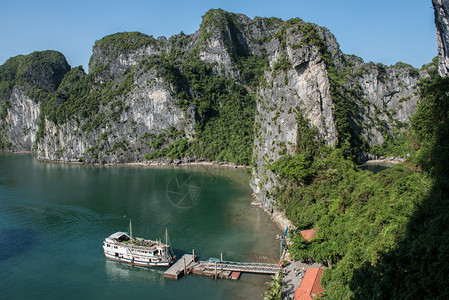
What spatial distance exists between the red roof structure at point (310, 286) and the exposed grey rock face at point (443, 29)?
12.0 metres

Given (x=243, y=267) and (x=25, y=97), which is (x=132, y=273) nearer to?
(x=243, y=267)

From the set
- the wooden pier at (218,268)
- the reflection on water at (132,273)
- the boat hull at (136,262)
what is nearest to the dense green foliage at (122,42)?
the boat hull at (136,262)

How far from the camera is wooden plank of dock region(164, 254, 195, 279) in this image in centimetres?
2143

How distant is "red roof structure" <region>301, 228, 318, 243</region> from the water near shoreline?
9.05 ft

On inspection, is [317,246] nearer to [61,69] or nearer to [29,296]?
[29,296]

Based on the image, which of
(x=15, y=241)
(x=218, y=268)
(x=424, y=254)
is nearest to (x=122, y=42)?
(x=15, y=241)

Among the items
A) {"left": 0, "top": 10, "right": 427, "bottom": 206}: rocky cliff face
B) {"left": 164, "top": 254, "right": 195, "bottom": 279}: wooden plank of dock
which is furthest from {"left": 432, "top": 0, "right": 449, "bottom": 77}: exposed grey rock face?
{"left": 0, "top": 10, "right": 427, "bottom": 206}: rocky cliff face

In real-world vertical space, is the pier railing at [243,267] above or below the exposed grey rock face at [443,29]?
below

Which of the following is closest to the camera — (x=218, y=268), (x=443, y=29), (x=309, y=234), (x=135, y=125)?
(x=443, y=29)

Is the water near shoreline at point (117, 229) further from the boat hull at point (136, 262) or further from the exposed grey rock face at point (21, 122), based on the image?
A: the exposed grey rock face at point (21, 122)

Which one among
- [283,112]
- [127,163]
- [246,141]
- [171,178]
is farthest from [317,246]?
[127,163]

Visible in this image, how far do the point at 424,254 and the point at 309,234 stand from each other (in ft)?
36.7

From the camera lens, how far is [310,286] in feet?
56.7

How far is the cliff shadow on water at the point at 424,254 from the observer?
36.5ft
